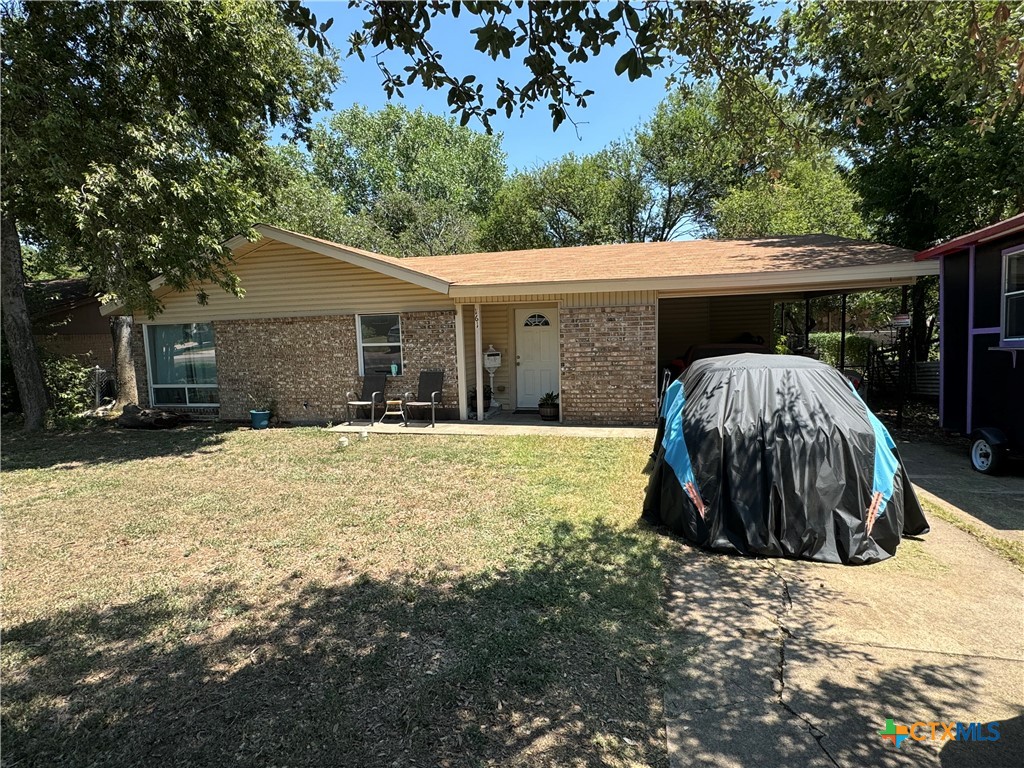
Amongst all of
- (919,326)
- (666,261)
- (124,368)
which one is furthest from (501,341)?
(919,326)

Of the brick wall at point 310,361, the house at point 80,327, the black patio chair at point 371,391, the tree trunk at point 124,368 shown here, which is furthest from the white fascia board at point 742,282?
the house at point 80,327

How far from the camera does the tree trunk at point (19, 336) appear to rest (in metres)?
11.2

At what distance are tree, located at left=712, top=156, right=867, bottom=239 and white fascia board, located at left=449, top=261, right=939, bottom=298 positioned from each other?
8.86 meters

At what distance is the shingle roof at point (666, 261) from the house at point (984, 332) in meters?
0.85

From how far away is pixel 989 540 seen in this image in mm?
4680

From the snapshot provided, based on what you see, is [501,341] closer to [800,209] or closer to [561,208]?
[800,209]

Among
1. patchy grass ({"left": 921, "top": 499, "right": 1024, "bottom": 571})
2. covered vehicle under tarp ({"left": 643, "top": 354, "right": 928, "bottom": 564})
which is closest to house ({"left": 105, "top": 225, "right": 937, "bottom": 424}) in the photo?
patchy grass ({"left": 921, "top": 499, "right": 1024, "bottom": 571})

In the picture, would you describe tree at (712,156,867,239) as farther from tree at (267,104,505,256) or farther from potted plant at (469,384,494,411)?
tree at (267,104,505,256)

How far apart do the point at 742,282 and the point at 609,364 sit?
8.70 feet

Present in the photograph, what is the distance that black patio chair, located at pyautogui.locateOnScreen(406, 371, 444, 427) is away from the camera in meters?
10.9

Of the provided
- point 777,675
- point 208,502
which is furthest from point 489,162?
point 777,675

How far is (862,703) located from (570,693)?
1.45 m

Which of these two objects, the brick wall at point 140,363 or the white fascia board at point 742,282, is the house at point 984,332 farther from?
the brick wall at point 140,363

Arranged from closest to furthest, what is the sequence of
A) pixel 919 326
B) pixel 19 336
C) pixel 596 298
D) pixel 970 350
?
pixel 970 350 < pixel 596 298 < pixel 19 336 < pixel 919 326
